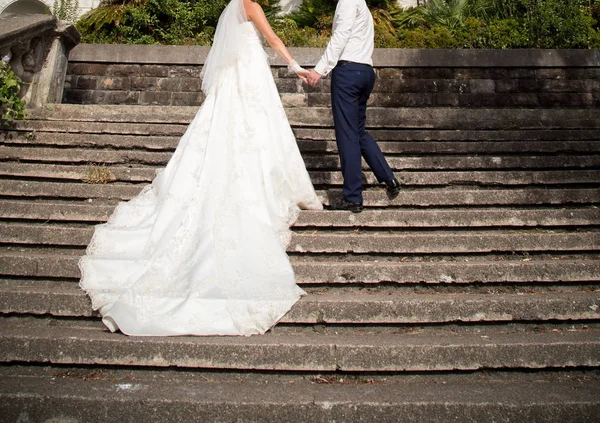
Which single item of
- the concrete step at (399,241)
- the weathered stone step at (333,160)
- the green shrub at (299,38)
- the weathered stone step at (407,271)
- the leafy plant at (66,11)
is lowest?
the weathered stone step at (407,271)

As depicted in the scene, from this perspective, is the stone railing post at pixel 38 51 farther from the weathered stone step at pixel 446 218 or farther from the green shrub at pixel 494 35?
the green shrub at pixel 494 35

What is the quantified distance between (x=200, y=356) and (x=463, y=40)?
24.8 feet

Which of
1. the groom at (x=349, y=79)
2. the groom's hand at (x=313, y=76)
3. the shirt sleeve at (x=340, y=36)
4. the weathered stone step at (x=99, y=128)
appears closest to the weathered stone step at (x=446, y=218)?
the groom at (x=349, y=79)

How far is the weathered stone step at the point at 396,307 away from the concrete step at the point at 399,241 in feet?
1.82

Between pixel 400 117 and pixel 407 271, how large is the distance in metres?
3.05

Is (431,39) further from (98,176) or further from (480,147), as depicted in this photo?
(98,176)

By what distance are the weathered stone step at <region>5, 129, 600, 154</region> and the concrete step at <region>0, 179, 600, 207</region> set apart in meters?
0.86

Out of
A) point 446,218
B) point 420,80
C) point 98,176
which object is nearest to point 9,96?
point 98,176

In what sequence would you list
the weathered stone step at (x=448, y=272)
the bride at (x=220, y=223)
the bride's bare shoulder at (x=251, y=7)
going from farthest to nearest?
the bride's bare shoulder at (x=251, y=7), the weathered stone step at (x=448, y=272), the bride at (x=220, y=223)

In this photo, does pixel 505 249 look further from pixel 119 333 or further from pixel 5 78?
pixel 5 78

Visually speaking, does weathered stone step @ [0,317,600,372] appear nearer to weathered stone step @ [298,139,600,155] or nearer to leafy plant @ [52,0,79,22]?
weathered stone step @ [298,139,600,155]

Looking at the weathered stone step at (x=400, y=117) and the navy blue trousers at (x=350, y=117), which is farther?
the weathered stone step at (x=400, y=117)

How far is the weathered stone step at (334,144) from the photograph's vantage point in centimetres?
492

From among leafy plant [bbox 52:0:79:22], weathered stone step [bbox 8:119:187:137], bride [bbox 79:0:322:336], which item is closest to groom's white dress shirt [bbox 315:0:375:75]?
bride [bbox 79:0:322:336]
